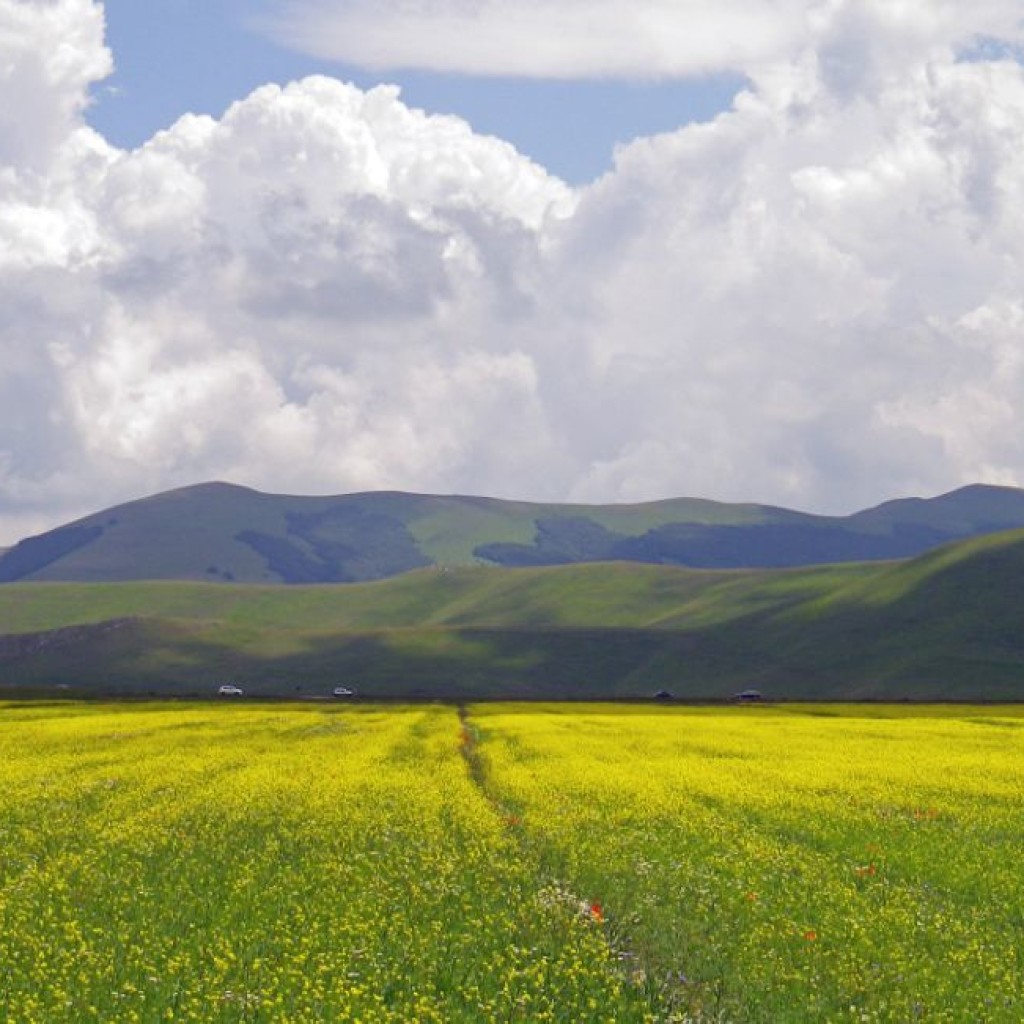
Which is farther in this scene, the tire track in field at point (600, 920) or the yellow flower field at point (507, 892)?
the tire track in field at point (600, 920)

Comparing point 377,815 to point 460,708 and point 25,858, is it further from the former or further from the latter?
point 460,708

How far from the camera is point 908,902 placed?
1041 inches

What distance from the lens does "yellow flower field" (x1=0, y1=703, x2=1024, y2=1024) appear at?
19.6 meters

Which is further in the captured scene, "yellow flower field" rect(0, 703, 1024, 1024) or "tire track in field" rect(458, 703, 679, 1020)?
"tire track in field" rect(458, 703, 679, 1020)

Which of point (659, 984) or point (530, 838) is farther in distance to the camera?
point (530, 838)

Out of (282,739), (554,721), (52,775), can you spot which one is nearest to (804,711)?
(554,721)

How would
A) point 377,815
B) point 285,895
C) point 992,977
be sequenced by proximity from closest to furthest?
point 992,977 → point 285,895 → point 377,815

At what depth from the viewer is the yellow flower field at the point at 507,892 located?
19641mm

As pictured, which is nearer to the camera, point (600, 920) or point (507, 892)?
point (600, 920)

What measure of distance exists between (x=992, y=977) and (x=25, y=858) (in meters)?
19.6

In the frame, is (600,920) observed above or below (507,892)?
below

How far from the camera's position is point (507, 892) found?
26297 millimetres

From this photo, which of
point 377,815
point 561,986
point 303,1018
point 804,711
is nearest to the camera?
point 303,1018

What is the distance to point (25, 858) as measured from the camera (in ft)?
96.3
